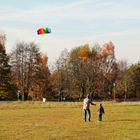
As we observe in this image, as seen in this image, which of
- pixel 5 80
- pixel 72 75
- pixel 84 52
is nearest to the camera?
pixel 5 80

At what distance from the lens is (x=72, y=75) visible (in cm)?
10669

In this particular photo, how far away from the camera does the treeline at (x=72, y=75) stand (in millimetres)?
96781

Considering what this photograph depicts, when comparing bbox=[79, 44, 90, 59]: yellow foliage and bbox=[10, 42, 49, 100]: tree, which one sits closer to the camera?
bbox=[10, 42, 49, 100]: tree

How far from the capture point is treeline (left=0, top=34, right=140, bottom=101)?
9678 cm

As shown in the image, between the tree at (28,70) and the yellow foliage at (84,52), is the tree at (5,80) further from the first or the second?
the yellow foliage at (84,52)

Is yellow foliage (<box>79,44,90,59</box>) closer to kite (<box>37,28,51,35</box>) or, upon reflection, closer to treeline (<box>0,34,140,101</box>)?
treeline (<box>0,34,140,101</box>)

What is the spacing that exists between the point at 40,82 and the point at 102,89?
16.8 m

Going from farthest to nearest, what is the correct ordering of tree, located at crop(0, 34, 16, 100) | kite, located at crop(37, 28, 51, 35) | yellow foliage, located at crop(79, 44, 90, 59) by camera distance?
yellow foliage, located at crop(79, 44, 90, 59)
tree, located at crop(0, 34, 16, 100)
kite, located at crop(37, 28, 51, 35)

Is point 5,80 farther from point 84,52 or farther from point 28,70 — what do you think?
point 84,52

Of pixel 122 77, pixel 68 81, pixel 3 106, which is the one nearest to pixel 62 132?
pixel 3 106

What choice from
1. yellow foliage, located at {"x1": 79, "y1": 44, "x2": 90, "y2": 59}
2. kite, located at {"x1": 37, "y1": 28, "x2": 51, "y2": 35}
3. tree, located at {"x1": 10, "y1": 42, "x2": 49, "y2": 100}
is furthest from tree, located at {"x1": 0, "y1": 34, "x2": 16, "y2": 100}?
kite, located at {"x1": 37, "y1": 28, "x2": 51, "y2": 35}

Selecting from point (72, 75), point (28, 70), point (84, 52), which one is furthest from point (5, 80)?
point (84, 52)

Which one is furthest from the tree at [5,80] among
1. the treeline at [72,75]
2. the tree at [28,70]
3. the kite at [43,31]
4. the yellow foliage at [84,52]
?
the kite at [43,31]

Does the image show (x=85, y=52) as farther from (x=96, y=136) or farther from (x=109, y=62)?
(x=96, y=136)
